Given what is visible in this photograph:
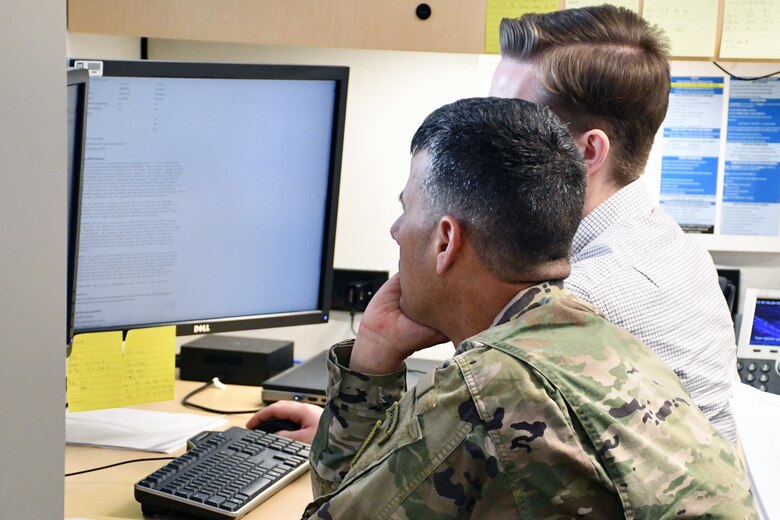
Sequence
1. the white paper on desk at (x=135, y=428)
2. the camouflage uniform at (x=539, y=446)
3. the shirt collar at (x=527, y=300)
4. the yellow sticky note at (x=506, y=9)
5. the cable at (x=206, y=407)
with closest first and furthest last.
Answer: the camouflage uniform at (x=539, y=446) < the shirt collar at (x=527, y=300) < the white paper on desk at (x=135, y=428) < the cable at (x=206, y=407) < the yellow sticky note at (x=506, y=9)

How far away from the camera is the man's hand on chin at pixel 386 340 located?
1.17 m

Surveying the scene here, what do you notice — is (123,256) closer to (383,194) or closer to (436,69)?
(383,194)

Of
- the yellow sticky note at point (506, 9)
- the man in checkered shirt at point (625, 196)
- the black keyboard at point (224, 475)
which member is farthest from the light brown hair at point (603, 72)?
the black keyboard at point (224, 475)

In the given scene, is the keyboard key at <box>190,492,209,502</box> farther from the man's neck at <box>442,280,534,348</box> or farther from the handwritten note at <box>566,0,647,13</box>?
the handwritten note at <box>566,0,647,13</box>

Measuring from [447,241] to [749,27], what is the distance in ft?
3.67

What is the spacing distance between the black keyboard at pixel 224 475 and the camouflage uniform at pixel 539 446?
33cm

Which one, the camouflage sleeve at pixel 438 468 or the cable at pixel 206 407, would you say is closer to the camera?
the camouflage sleeve at pixel 438 468

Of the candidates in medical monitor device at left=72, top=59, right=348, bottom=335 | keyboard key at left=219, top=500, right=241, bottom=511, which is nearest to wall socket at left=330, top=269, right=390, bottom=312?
medical monitor device at left=72, top=59, right=348, bottom=335

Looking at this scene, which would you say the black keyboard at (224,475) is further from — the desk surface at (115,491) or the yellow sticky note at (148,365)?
the yellow sticky note at (148,365)

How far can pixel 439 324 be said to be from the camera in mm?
1078

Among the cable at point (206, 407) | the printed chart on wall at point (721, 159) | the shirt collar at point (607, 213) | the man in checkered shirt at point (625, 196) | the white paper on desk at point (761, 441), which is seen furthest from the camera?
the printed chart on wall at point (721, 159)

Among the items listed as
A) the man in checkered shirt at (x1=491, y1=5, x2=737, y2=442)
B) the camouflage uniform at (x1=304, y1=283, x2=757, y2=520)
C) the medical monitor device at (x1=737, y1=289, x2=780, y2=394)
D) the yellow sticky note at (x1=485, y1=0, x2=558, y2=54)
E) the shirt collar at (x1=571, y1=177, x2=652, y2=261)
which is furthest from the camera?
the medical monitor device at (x1=737, y1=289, x2=780, y2=394)

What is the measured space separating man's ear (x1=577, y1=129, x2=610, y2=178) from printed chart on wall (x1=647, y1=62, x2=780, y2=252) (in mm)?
735

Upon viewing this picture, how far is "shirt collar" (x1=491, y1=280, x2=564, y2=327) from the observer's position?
94 cm
